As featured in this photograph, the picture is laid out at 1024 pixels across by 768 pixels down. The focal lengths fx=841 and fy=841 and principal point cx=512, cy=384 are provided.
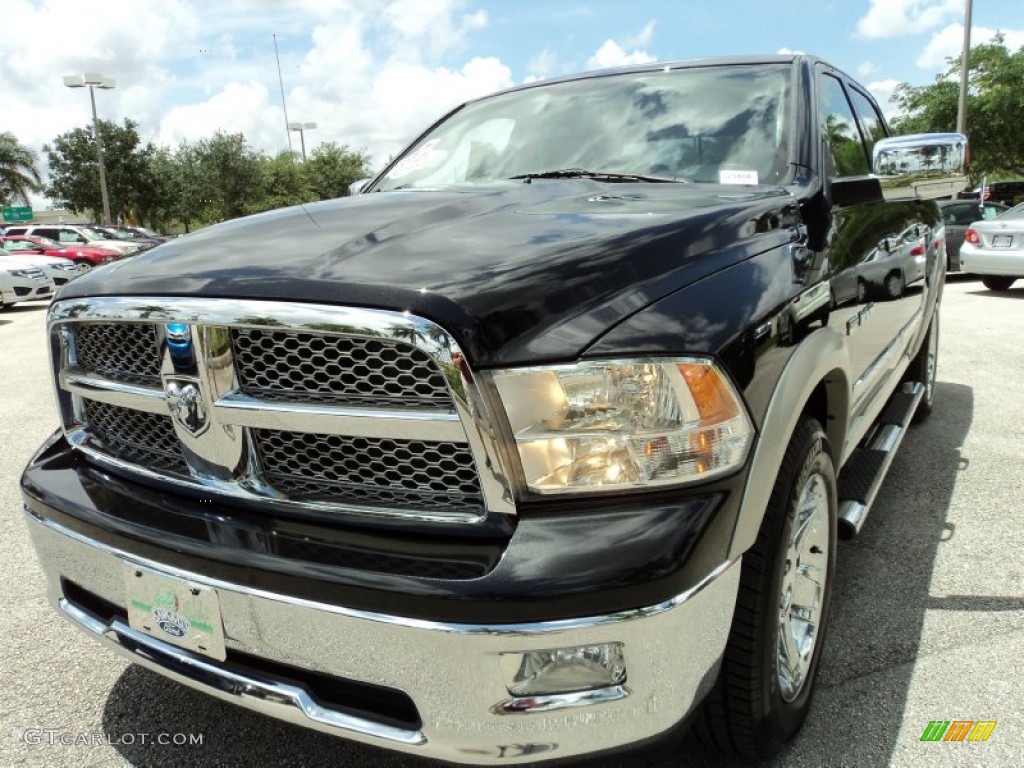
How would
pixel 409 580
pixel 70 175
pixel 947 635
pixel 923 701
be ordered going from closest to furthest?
pixel 409 580, pixel 923 701, pixel 947 635, pixel 70 175

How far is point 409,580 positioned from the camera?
1506mm

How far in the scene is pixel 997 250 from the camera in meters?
12.1

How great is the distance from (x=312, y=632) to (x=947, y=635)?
83.8 inches

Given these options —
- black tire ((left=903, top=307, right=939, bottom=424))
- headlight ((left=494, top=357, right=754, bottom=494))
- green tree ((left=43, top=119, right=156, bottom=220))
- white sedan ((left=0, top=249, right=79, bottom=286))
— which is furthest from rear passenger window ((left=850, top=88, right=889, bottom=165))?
green tree ((left=43, top=119, right=156, bottom=220))

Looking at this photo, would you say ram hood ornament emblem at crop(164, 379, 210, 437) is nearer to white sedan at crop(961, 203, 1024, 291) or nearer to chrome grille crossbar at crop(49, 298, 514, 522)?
chrome grille crossbar at crop(49, 298, 514, 522)

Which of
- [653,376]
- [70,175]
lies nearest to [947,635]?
[653,376]

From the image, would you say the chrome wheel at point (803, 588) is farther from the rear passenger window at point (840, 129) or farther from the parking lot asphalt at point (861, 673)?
the rear passenger window at point (840, 129)

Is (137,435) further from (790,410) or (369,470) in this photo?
(790,410)

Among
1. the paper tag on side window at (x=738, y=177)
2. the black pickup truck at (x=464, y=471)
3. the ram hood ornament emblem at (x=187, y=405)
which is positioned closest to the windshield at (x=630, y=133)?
the paper tag on side window at (x=738, y=177)

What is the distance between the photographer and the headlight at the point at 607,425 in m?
1.55

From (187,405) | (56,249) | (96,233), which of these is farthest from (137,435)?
(96,233)

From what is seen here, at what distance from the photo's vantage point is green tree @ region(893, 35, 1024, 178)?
2589 centimetres

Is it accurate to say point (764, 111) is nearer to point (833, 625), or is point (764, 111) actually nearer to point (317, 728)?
point (833, 625)

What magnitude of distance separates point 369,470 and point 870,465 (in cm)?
219
